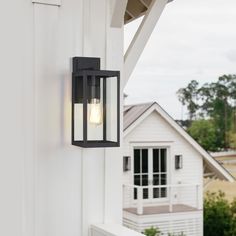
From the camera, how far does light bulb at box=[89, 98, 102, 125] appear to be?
1317mm

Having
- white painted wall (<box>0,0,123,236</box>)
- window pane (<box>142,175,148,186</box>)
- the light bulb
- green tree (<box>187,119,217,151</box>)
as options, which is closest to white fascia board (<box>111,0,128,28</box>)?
white painted wall (<box>0,0,123,236</box>)

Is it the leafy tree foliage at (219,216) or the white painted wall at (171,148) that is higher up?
the white painted wall at (171,148)

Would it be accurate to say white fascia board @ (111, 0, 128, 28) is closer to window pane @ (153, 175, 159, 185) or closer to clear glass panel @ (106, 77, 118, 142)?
clear glass panel @ (106, 77, 118, 142)

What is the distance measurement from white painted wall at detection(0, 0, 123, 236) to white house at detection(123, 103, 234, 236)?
122 inches

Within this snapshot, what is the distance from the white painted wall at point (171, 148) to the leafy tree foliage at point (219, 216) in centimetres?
13

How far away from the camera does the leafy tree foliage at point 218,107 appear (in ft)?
12.6

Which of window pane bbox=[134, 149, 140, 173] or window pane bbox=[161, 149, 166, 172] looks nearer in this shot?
window pane bbox=[134, 149, 140, 173]

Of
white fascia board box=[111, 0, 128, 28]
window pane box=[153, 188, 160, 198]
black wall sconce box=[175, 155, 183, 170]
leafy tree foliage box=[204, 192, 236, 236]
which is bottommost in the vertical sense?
leafy tree foliage box=[204, 192, 236, 236]

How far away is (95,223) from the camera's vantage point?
142 cm

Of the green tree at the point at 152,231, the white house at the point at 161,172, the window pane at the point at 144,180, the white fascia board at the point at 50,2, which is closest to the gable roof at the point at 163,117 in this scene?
the white house at the point at 161,172

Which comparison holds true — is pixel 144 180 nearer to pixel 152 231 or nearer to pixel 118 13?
pixel 152 231

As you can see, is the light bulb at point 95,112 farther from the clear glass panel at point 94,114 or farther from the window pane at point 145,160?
the window pane at point 145,160

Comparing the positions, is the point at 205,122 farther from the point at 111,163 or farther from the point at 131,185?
the point at 111,163

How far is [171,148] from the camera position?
16.1 feet
